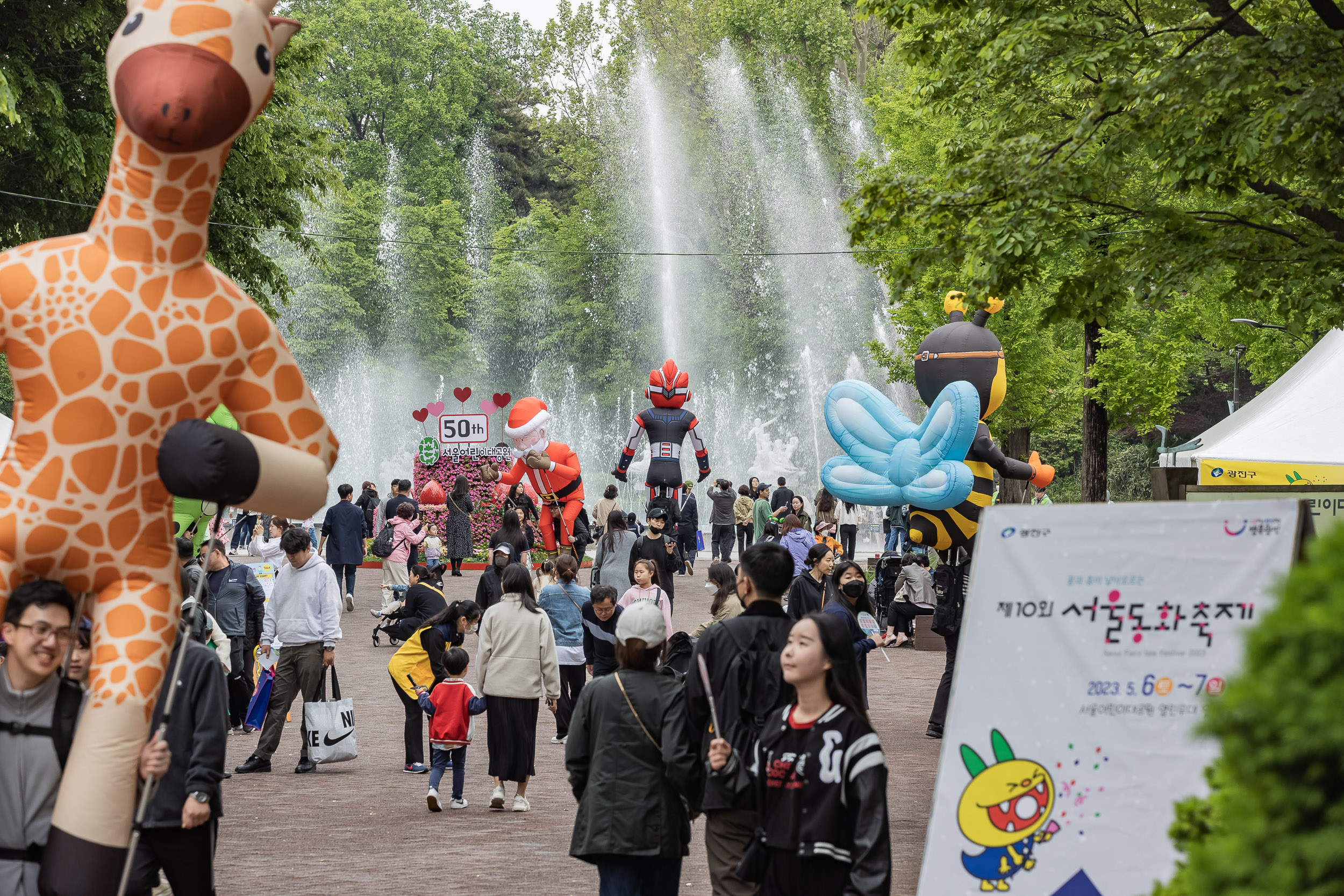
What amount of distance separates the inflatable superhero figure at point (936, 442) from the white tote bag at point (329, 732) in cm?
609

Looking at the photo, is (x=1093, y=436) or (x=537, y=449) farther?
(x=1093, y=436)

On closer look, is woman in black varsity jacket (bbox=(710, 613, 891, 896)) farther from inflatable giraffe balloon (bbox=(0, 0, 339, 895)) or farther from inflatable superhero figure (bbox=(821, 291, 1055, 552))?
inflatable superhero figure (bbox=(821, 291, 1055, 552))

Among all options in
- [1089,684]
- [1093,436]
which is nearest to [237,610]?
[1089,684]

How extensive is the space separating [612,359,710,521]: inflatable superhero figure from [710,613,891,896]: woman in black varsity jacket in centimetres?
1658

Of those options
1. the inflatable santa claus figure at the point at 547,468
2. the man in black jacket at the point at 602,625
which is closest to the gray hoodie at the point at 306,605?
the man in black jacket at the point at 602,625

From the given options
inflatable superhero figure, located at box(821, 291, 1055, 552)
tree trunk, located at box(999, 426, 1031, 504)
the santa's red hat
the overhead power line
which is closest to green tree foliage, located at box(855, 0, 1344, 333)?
inflatable superhero figure, located at box(821, 291, 1055, 552)

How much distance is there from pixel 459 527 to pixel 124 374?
1857 cm

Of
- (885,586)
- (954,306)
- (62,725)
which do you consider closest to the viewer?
(62,725)

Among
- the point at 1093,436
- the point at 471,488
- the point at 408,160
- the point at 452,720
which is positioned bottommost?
the point at 452,720

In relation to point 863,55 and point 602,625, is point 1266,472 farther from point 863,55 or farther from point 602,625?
point 863,55

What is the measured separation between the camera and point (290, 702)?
10.1 meters

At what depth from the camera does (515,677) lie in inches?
347

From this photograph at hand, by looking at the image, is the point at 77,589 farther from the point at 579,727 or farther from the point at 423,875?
the point at 423,875

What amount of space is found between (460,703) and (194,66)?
533cm
